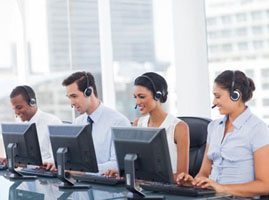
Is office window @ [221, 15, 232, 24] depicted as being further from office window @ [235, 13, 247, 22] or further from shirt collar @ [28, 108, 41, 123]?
shirt collar @ [28, 108, 41, 123]

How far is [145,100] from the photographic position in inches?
149

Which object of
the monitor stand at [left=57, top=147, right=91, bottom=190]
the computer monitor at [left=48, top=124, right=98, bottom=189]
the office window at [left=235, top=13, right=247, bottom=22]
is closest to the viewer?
the computer monitor at [left=48, top=124, right=98, bottom=189]

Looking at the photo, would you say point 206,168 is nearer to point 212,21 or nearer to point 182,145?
point 182,145

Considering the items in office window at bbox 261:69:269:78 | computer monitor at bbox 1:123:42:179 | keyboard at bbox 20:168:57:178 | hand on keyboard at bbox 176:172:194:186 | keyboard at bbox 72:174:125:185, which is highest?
office window at bbox 261:69:269:78

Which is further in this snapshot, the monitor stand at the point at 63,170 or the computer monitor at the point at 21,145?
the computer monitor at the point at 21,145

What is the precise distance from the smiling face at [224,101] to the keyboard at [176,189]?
534mm

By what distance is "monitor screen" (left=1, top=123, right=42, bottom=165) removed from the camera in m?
3.78

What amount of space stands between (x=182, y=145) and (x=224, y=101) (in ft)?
1.73

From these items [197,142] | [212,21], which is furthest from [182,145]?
[212,21]

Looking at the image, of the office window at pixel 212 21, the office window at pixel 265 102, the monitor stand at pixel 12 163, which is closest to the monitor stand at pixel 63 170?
the monitor stand at pixel 12 163

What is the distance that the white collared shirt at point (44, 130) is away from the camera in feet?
15.5

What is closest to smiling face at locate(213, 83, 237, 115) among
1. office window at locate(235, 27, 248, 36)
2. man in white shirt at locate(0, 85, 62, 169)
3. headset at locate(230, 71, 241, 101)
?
headset at locate(230, 71, 241, 101)

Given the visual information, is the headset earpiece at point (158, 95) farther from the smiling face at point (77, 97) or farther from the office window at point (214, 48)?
the office window at point (214, 48)

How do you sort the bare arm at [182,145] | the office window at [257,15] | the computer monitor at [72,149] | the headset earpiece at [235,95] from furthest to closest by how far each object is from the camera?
1. the office window at [257,15]
2. the bare arm at [182,145]
3. the computer monitor at [72,149]
4. the headset earpiece at [235,95]
